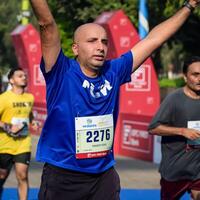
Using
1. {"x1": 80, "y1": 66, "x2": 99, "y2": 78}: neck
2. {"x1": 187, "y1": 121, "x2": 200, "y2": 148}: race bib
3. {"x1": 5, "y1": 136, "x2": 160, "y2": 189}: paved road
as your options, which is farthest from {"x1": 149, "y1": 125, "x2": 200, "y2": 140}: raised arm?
{"x1": 5, "y1": 136, "x2": 160, "y2": 189}: paved road

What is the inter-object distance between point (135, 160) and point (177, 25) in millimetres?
10305

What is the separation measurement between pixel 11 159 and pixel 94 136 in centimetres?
403

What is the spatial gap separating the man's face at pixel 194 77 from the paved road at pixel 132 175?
15.9ft

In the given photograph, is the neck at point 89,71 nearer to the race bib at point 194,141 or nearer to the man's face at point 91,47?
the man's face at point 91,47

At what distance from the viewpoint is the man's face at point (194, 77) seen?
665 cm

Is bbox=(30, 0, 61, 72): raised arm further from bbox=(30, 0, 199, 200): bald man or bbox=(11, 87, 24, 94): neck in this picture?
bbox=(11, 87, 24, 94): neck

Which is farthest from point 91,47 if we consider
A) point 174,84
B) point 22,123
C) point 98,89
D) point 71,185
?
point 174,84

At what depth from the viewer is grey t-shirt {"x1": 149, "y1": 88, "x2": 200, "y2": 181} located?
6.64m

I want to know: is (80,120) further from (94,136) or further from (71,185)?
(71,185)

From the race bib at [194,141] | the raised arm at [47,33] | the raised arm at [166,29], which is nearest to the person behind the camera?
the raised arm at [47,33]

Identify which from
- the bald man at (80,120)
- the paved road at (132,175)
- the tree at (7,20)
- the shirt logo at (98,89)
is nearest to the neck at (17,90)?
the paved road at (132,175)

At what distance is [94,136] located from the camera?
15.7 ft

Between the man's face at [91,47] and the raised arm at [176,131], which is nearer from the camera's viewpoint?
the man's face at [91,47]

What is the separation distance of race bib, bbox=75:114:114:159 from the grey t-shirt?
6.32ft
